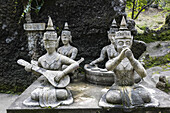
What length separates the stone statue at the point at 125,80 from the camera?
8.41 ft

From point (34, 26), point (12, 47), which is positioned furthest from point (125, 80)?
point (12, 47)

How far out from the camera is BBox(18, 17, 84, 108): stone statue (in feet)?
8.93

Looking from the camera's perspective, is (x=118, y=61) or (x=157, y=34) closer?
(x=118, y=61)

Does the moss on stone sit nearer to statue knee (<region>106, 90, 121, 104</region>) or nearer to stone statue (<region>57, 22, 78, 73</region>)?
stone statue (<region>57, 22, 78, 73</region>)

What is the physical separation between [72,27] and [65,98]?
3.40 meters

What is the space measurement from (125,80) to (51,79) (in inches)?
53.8

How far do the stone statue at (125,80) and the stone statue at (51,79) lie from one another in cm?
71

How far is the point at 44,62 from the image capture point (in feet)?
10.2

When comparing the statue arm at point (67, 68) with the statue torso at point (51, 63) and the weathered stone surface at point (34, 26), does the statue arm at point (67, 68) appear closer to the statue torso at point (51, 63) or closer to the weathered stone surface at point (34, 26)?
the statue torso at point (51, 63)

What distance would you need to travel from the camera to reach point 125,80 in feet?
9.14

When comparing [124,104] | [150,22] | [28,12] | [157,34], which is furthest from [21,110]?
[150,22]

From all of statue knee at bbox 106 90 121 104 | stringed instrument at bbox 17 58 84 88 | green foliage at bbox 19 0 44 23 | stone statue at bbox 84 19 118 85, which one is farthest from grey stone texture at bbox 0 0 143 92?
statue knee at bbox 106 90 121 104

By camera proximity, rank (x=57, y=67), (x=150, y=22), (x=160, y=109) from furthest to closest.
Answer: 1. (x=150, y=22)
2. (x=57, y=67)
3. (x=160, y=109)

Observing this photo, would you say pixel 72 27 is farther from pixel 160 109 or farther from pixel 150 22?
pixel 150 22
